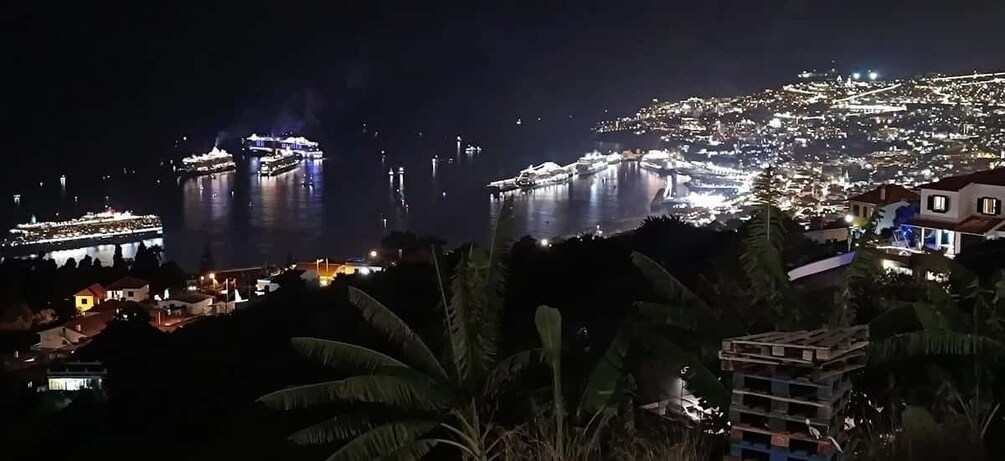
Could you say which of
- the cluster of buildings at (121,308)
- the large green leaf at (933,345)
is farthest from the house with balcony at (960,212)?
the cluster of buildings at (121,308)

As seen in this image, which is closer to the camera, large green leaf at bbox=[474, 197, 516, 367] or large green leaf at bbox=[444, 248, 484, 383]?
large green leaf at bbox=[444, 248, 484, 383]

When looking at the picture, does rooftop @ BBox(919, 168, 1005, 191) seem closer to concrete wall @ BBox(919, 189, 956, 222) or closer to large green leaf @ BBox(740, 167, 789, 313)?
concrete wall @ BBox(919, 189, 956, 222)

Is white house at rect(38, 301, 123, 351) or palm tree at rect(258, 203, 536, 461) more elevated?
palm tree at rect(258, 203, 536, 461)

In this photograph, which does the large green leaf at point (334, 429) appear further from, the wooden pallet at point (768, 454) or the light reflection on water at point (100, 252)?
the light reflection on water at point (100, 252)

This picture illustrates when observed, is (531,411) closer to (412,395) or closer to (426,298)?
(412,395)

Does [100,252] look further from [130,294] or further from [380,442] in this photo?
[380,442]

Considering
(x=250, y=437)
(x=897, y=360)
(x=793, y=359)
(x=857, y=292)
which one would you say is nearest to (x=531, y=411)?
(x=793, y=359)

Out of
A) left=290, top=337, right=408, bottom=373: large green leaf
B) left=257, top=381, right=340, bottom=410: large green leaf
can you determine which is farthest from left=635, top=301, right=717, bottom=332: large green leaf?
left=257, top=381, right=340, bottom=410: large green leaf
